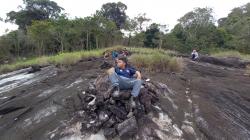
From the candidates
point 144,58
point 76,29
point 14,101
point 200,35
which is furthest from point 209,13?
point 14,101

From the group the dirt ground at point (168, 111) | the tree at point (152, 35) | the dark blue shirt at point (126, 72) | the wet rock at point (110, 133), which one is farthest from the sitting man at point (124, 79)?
the tree at point (152, 35)

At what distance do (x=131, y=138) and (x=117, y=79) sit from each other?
132 cm

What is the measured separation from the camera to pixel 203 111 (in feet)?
20.9

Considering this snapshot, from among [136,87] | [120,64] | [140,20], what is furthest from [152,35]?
[136,87]

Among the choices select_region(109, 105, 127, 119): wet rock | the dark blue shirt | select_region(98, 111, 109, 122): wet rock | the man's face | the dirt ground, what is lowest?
the dirt ground

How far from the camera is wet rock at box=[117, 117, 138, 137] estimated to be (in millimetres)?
5020

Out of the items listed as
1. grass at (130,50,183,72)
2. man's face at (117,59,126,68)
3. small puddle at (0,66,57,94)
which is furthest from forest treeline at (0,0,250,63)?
man's face at (117,59,126,68)

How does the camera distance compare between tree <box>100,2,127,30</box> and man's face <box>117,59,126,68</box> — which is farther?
tree <box>100,2,127,30</box>

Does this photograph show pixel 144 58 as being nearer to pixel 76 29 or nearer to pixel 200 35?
pixel 76 29

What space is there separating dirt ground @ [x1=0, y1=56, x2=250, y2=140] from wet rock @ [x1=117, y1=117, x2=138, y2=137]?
0.25 meters

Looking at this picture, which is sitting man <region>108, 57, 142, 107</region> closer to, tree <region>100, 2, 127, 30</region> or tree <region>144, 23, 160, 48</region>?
tree <region>144, 23, 160, 48</region>

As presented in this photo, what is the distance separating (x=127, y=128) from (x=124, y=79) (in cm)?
116

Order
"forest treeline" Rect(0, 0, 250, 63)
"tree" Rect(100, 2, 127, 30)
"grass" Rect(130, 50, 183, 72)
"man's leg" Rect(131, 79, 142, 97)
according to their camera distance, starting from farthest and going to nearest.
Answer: "tree" Rect(100, 2, 127, 30) → "forest treeline" Rect(0, 0, 250, 63) → "grass" Rect(130, 50, 183, 72) → "man's leg" Rect(131, 79, 142, 97)

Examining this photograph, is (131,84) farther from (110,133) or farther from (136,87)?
(110,133)
